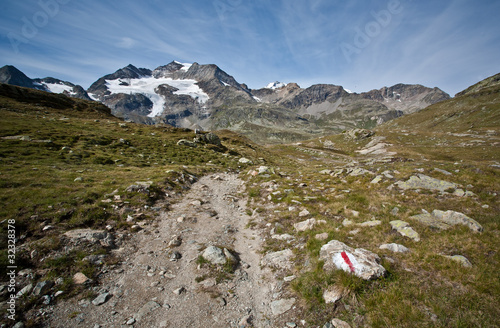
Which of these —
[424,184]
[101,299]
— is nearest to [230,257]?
[101,299]

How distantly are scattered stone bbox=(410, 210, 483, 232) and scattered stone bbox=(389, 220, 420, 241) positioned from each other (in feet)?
3.30

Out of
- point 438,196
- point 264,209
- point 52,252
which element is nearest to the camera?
point 52,252

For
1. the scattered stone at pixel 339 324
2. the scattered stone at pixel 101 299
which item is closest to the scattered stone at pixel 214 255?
the scattered stone at pixel 101 299

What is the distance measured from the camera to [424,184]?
13.4 m

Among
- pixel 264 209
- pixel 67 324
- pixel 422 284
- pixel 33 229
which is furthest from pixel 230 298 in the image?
pixel 33 229

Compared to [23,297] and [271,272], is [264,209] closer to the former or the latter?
[271,272]

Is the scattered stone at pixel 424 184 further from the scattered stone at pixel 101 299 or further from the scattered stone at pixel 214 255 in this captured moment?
the scattered stone at pixel 101 299

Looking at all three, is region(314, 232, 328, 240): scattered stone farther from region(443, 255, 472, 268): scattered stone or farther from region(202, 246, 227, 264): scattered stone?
region(202, 246, 227, 264): scattered stone

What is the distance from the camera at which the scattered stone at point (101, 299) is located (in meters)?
6.57

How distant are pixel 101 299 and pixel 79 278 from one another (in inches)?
60.6

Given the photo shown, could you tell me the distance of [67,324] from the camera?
579cm

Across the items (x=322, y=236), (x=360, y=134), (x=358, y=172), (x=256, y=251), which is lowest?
(x=256, y=251)

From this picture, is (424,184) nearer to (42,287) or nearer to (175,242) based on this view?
(175,242)

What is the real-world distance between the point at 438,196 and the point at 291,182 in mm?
11084
